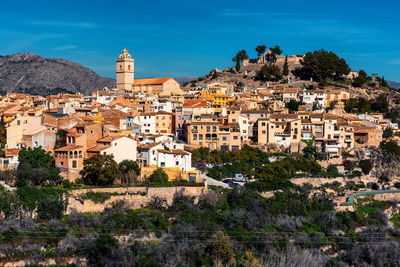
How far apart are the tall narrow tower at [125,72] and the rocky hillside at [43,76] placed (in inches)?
1610

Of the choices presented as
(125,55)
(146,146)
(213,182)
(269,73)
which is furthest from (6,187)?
(269,73)

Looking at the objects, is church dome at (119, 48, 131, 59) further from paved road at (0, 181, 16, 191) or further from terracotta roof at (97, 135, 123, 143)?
paved road at (0, 181, 16, 191)

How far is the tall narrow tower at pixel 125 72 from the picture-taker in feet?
177

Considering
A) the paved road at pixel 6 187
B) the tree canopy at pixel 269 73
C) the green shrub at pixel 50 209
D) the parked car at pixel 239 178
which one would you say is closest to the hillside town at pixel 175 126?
the parked car at pixel 239 178

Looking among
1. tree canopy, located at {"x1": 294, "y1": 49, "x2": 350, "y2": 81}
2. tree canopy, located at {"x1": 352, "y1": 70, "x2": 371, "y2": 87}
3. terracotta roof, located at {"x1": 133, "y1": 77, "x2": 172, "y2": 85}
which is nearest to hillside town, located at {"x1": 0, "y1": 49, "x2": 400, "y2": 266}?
Result: terracotta roof, located at {"x1": 133, "y1": 77, "x2": 172, "y2": 85}

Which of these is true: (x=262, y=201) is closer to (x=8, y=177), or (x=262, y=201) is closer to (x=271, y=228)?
(x=271, y=228)

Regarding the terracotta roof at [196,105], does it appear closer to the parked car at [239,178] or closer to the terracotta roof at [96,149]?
the parked car at [239,178]

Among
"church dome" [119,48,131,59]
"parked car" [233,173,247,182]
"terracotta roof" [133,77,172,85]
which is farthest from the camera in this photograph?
"church dome" [119,48,131,59]

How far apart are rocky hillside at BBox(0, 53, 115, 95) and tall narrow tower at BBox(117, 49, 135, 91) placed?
40.9 meters

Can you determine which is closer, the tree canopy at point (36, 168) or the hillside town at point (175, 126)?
the tree canopy at point (36, 168)

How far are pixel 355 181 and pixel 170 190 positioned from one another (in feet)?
43.5

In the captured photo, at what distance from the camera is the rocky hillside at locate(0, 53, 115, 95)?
9744 centimetres

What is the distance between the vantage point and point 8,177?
2439cm

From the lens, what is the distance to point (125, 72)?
54.0 metres
